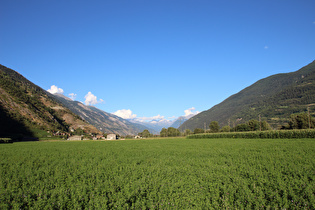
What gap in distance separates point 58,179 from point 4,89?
201 metres

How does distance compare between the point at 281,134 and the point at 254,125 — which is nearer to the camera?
the point at 281,134

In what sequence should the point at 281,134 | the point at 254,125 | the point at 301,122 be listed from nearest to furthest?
1. the point at 281,134
2. the point at 301,122
3. the point at 254,125

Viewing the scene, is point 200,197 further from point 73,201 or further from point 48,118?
point 48,118

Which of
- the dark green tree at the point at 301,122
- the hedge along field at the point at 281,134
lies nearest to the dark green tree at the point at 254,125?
the dark green tree at the point at 301,122

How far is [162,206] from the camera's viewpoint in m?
6.16

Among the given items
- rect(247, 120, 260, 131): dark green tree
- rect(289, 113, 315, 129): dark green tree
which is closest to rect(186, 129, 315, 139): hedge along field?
rect(289, 113, 315, 129): dark green tree

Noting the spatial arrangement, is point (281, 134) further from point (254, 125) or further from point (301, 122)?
point (254, 125)

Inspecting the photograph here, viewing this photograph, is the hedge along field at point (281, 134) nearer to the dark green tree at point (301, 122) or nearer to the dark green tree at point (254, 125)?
the dark green tree at point (301, 122)

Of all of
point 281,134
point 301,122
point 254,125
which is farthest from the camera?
point 254,125

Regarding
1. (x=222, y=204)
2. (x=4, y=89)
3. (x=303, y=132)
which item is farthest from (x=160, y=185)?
(x=4, y=89)

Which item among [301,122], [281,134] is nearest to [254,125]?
[301,122]

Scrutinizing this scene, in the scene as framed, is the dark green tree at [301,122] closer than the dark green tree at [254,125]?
Yes

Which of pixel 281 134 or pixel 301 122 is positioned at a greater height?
pixel 301 122

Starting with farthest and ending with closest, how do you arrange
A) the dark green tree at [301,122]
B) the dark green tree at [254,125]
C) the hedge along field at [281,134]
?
the dark green tree at [254,125] < the dark green tree at [301,122] < the hedge along field at [281,134]
